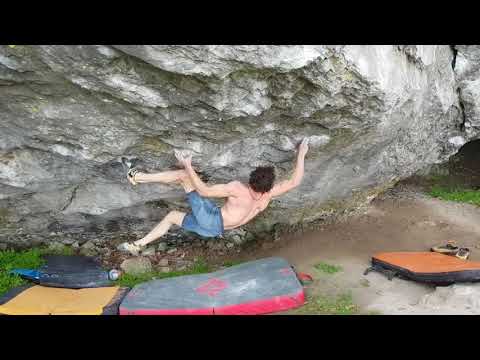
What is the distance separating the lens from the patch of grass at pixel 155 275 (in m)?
8.31

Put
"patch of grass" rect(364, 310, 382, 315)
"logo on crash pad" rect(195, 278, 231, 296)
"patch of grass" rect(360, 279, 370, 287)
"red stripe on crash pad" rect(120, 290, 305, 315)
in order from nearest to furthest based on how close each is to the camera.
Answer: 1. "patch of grass" rect(364, 310, 382, 315)
2. "red stripe on crash pad" rect(120, 290, 305, 315)
3. "logo on crash pad" rect(195, 278, 231, 296)
4. "patch of grass" rect(360, 279, 370, 287)

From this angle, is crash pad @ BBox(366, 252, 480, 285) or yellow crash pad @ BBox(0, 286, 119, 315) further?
yellow crash pad @ BBox(0, 286, 119, 315)

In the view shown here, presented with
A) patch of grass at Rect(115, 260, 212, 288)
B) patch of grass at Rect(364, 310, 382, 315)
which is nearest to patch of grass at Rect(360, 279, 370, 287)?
patch of grass at Rect(364, 310, 382, 315)

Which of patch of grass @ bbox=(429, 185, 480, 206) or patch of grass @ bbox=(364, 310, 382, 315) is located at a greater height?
patch of grass @ bbox=(429, 185, 480, 206)

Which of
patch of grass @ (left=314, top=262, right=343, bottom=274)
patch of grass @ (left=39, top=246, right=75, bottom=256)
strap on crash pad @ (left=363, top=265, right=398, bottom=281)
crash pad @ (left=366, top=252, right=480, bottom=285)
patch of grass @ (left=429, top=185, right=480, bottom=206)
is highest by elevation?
patch of grass @ (left=429, top=185, right=480, bottom=206)

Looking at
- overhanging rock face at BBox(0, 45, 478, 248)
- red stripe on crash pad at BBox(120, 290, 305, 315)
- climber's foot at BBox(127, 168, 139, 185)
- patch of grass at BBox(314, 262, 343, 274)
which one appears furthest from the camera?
patch of grass at BBox(314, 262, 343, 274)

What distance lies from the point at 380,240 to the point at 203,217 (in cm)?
397

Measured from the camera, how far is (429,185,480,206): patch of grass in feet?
34.1

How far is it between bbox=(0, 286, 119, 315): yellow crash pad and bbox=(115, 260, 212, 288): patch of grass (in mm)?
617

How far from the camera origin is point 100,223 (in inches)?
351

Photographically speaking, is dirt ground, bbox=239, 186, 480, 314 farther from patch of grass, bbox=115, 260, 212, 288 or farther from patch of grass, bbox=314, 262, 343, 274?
patch of grass, bbox=115, 260, 212, 288

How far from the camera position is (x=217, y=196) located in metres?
6.57

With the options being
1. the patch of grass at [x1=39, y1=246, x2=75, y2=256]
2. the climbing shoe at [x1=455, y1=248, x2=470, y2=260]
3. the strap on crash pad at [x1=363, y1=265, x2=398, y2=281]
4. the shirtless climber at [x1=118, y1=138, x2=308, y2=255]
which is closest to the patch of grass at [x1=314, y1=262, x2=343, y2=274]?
the strap on crash pad at [x1=363, y1=265, x2=398, y2=281]

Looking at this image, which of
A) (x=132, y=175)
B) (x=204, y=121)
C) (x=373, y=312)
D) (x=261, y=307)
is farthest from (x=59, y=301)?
(x=373, y=312)
